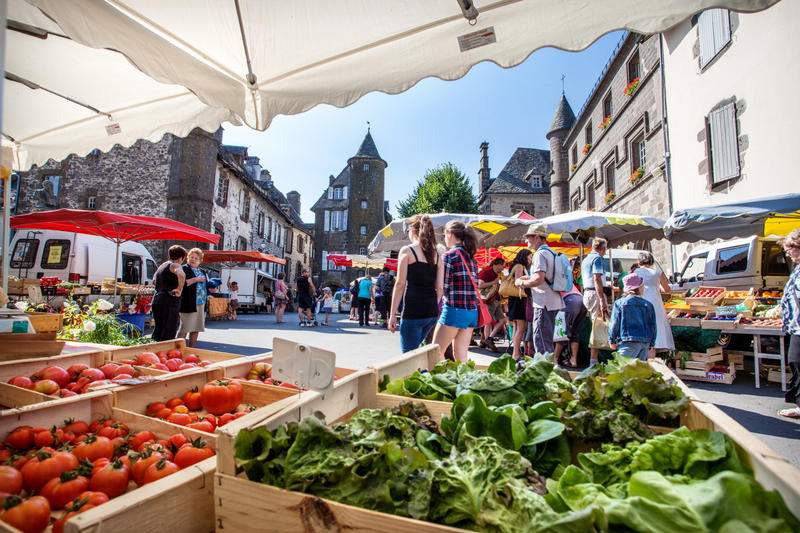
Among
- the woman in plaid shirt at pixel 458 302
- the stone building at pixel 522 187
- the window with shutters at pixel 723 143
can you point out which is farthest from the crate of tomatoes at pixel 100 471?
the stone building at pixel 522 187

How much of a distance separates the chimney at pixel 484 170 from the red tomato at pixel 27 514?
157ft

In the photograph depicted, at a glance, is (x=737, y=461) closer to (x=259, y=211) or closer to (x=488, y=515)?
(x=488, y=515)

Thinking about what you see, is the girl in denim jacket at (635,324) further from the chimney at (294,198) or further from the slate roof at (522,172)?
the chimney at (294,198)

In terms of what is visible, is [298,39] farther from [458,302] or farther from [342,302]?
[342,302]

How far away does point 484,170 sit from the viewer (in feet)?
155

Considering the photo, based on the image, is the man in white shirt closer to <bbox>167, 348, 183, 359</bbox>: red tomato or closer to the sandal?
the sandal

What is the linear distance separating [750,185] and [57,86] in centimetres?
1302

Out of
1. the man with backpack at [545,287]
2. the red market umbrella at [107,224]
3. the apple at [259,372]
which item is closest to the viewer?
the apple at [259,372]

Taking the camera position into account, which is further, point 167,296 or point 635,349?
point 167,296

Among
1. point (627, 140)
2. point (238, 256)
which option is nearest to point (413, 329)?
point (627, 140)

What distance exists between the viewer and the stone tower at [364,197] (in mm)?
45375

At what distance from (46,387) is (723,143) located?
45.2 feet

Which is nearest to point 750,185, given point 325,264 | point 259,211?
point 259,211

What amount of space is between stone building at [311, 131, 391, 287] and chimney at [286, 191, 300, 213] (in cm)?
556
